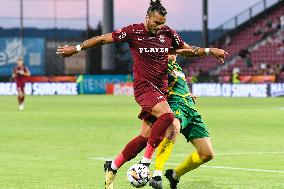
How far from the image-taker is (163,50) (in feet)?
37.3

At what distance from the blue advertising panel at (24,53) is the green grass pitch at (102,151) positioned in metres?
44.2

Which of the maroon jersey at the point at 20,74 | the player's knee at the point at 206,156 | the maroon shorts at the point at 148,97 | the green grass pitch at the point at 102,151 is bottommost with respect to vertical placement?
the green grass pitch at the point at 102,151

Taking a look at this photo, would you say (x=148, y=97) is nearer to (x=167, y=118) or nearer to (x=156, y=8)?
(x=167, y=118)

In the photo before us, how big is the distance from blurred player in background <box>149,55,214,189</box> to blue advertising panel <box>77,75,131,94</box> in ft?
180

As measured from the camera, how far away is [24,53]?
76.4 metres

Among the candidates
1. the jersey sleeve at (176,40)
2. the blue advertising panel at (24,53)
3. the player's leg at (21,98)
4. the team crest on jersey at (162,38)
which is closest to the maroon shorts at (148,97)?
the team crest on jersey at (162,38)

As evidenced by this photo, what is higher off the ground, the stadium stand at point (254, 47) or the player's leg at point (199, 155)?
the stadium stand at point (254, 47)

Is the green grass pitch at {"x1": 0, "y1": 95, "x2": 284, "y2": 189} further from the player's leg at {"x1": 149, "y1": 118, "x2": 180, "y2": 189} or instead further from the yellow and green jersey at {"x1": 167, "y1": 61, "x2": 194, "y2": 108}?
the yellow and green jersey at {"x1": 167, "y1": 61, "x2": 194, "y2": 108}

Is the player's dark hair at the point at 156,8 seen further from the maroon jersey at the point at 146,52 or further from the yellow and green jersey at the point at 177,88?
the yellow and green jersey at the point at 177,88

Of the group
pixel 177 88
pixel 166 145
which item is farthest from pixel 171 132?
pixel 177 88

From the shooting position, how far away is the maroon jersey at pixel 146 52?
37.0 ft

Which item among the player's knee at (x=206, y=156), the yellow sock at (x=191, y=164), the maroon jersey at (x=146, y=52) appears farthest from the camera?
the yellow sock at (x=191, y=164)

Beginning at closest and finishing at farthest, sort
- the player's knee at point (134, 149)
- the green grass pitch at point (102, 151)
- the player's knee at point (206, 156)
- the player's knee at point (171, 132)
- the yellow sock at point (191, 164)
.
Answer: the player's knee at point (134, 149)
the player's knee at point (171, 132)
the player's knee at point (206, 156)
the yellow sock at point (191, 164)
the green grass pitch at point (102, 151)

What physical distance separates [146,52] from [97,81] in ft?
185
